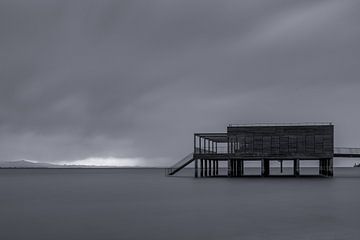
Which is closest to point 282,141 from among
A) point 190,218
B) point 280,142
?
point 280,142

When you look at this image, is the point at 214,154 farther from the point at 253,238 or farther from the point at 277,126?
the point at 253,238

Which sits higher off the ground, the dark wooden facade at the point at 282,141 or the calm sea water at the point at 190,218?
the dark wooden facade at the point at 282,141

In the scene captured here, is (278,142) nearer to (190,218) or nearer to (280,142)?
(280,142)

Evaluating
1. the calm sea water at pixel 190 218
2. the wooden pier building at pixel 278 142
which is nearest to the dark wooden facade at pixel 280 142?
the wooden pier building at pixel 278 142

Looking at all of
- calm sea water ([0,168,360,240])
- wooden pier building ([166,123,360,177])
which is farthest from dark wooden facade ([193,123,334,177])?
calm sea water ([0,168,360,240])

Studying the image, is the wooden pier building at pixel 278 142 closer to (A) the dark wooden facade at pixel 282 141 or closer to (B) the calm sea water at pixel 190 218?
(A) the dark wooden facade at pixel 282 141

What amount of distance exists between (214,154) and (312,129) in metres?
12.8

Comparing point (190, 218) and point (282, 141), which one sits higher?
point (282, 141)

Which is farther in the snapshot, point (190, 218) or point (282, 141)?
point (282, 141)

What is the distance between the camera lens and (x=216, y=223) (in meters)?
31.0

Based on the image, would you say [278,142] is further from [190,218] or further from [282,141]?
[190,218]

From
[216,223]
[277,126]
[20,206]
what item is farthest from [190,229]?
[277,126]

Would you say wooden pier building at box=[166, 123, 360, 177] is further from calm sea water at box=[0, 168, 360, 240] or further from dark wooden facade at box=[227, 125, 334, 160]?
calm sea water at box=[0, 168, 360, 240]

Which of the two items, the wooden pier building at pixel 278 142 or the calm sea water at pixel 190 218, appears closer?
the calm sea water at pixel 190 218
